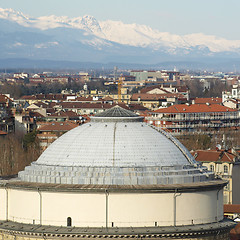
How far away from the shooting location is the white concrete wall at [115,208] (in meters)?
35.2

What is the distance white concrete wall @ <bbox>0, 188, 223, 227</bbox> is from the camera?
35.2 m

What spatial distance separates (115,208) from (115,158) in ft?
6.37

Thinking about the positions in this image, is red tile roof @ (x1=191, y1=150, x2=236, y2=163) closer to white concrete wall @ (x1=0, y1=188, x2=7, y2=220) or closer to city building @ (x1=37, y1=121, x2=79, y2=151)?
white concrete wall @ (x1=0, y1=188, x2=7, y2=220)

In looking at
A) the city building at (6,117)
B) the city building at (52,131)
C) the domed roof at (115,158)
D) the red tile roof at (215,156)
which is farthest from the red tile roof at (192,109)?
the domed roof at (115,158)

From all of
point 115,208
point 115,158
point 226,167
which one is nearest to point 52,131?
point 226,167

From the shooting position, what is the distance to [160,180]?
118 feet

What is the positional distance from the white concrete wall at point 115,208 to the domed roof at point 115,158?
2.35 feet

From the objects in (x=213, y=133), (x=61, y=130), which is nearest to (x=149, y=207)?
(x=61, y=130)

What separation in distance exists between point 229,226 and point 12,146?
6045 cm

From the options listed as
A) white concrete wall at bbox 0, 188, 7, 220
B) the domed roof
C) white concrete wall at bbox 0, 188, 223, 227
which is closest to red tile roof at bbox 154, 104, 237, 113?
the domed roof

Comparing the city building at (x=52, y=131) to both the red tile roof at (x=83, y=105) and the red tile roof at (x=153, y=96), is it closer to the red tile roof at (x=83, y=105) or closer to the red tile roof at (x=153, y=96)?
the red tile roof at (x=83, y=105)

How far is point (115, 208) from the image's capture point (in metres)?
35.2

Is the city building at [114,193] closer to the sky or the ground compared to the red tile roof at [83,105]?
closer to the sky

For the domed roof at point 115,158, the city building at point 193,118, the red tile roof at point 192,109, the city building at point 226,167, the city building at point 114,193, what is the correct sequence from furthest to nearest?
the red tile roof at point 192,109
the city building at point 193,118
the city building at point 226,167
the domed roof at point 115,158
the city building at point 114,193
